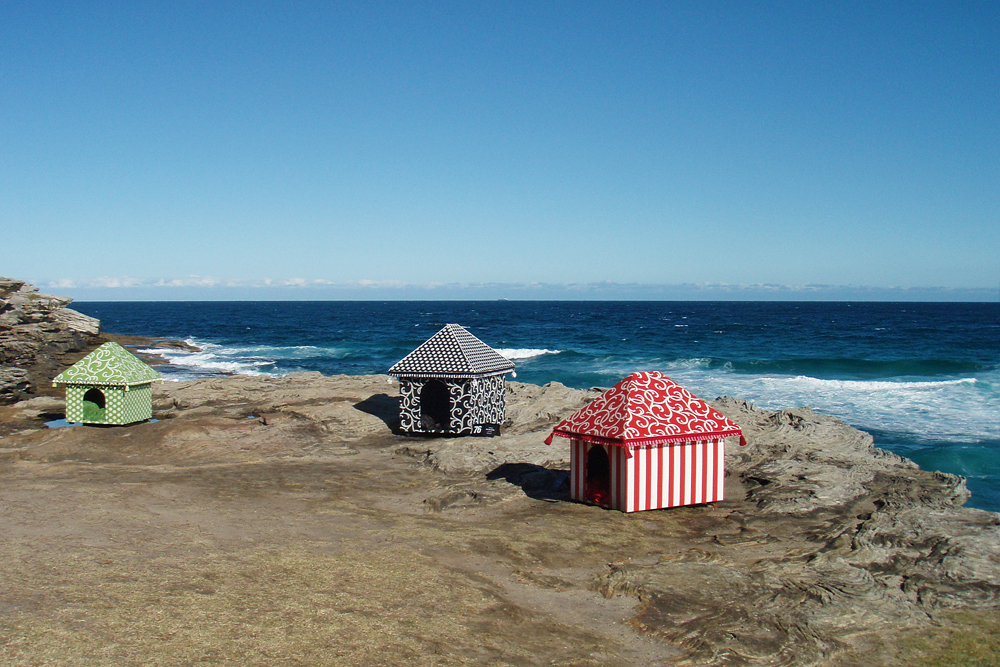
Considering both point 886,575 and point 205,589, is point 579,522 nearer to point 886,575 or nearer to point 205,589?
point 886,575

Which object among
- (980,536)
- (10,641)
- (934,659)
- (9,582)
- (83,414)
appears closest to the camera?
(10,641)

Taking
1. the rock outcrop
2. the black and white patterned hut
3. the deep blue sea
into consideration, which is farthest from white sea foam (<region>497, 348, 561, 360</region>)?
the black and white patterned hut

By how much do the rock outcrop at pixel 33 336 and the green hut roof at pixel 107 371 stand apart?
620 centimetres

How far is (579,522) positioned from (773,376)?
32.9m

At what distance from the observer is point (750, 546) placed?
10375 mm

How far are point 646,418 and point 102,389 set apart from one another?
15.2 m

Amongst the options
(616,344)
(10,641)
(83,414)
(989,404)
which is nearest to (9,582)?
(10,641)

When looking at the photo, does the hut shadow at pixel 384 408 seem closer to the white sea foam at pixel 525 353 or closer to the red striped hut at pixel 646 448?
the red striped hut at pixel 646 448

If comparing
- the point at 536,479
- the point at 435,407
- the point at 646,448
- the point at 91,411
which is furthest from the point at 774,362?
the point at 91,411

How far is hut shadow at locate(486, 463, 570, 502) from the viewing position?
1323cm

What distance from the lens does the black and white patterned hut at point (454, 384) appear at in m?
17.8

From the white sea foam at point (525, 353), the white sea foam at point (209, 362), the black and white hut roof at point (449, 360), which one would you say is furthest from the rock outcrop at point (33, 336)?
the white sea foam at point (525, 353)

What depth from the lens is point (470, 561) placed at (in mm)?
9406

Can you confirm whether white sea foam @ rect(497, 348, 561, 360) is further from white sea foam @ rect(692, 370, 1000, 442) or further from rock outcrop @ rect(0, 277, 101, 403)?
rock outcrop @ rect(0, 277, 101, 403)
